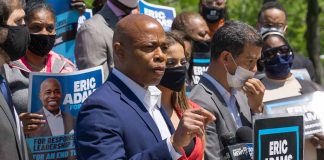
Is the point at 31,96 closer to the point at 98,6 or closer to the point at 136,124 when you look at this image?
the point at 136,124

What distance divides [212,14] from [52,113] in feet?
12.6

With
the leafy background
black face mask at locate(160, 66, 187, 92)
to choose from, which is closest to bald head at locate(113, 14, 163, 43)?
black face mask at locate(160, 66, 187, 92)

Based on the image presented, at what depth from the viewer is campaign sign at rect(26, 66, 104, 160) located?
684 centimetres

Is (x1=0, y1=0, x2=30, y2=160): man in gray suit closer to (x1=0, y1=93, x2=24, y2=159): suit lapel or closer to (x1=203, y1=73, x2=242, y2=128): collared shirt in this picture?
(x1=0, y1=93, x2=24, y2=159): suit lapel

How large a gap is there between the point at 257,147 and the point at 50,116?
5.23ft

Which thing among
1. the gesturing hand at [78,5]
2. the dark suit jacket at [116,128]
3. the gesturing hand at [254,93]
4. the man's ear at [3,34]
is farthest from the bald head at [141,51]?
the gesturing hand at [78,5]

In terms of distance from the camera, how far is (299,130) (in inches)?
259

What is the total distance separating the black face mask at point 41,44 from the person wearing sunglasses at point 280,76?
1.89 meters

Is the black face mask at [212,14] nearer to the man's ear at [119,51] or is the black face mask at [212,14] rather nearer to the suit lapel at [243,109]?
the suit lapel at [243,109]

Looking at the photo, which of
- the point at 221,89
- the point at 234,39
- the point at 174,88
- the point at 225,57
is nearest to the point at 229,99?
the point at 221,89

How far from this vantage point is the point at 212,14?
34.1 feet

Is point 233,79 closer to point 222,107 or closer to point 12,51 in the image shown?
point 222,107

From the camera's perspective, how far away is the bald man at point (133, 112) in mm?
5227

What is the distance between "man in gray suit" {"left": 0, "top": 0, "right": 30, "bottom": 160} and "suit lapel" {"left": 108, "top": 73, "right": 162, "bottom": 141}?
0.66 m
